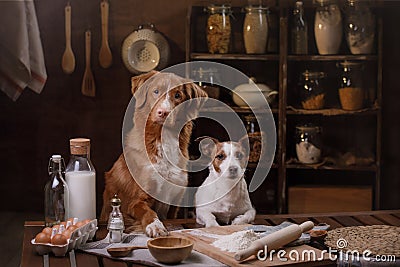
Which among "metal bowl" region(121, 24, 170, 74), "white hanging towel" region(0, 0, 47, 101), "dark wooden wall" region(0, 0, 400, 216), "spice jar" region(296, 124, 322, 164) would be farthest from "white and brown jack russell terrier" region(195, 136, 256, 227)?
"dark wooden wall" region(0, 0, 400, 216)

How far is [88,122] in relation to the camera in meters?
4.55

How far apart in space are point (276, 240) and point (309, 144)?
81.8 inches

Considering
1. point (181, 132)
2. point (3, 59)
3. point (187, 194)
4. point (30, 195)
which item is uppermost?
point (3, 59)

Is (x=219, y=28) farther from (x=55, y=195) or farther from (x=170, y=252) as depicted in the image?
(x=170, y=252)

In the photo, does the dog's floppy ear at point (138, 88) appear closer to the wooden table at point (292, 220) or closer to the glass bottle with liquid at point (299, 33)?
the wooden table at point (292, 220)

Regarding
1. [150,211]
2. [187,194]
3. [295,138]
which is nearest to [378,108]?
[295,138]

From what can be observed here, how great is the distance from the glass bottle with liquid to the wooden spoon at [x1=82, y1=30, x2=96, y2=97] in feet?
4.21

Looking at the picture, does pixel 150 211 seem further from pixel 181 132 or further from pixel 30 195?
pixel 30 195

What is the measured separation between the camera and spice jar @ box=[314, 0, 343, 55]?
4031mm

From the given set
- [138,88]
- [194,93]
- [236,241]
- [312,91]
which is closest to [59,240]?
[236,241]

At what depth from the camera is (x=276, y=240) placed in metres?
2.04

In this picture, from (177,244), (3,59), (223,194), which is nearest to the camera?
(177,244)

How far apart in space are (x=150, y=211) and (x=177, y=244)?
464 mm

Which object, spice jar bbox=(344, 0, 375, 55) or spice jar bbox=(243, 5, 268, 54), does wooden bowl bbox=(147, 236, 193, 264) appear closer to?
spice jar bbox=(243, 5, 268, 54)
